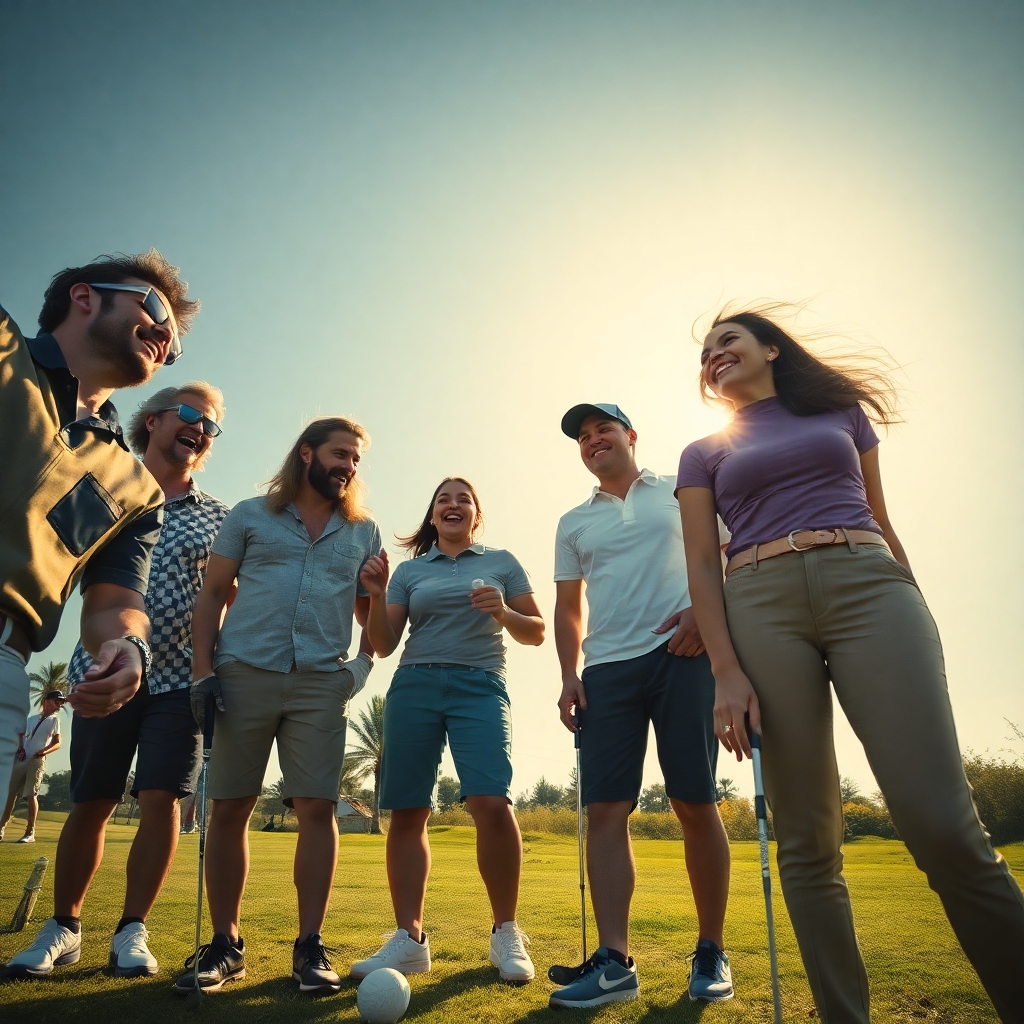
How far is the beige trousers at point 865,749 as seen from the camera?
2.29 meters

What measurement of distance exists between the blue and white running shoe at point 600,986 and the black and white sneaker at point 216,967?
151 centimetres

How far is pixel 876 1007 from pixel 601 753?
5.05 feet

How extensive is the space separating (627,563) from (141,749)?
2.82 metres

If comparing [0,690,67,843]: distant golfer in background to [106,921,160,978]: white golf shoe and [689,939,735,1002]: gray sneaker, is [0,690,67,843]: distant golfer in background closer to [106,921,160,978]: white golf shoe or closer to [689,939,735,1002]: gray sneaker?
[106,921,160,978]: white golf shoe

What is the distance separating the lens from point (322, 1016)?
122 inches

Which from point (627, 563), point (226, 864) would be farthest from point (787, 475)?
point (226, 864)

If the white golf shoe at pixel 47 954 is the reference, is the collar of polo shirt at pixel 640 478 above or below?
above

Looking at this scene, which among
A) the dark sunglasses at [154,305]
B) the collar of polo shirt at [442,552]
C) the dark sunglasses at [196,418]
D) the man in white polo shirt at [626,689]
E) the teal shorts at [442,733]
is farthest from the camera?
the collar of polo shirt at [442,552]

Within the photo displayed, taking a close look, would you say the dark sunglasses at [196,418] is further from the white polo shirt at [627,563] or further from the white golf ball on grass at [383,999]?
the white golf ball on grass at [383,999]

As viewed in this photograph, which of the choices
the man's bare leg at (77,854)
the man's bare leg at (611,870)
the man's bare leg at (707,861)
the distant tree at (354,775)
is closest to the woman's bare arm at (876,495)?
the man's bare leg at (707,861)

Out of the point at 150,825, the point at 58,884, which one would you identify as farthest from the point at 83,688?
the point at 58,884

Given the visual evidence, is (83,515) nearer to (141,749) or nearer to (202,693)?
(202,693)

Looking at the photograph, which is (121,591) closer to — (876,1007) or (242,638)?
(242,638)

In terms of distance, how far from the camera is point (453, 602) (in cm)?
477
